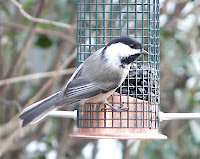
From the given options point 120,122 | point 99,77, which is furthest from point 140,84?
point 99,77

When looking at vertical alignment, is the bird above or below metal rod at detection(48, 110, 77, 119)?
above

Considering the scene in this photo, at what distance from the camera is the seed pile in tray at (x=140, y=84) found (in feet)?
13.0

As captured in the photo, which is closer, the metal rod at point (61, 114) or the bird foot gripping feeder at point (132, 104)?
the metal rod at point (61, 114)

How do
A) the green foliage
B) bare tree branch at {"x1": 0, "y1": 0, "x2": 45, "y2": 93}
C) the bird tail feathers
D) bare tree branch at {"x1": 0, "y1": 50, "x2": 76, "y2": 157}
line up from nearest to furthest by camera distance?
the bird tail feathers
bare tree branch at {"x1": 0, "y1": 0, "x2": 45, "y2": 93}
bare tree branch at {"x1": 0, "y1": 50, "x2": 76, "y2": 157}
the green foliage

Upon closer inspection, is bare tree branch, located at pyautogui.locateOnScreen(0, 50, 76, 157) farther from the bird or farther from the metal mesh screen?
the bird

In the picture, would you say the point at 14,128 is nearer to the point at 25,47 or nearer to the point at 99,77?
the point at 25,47

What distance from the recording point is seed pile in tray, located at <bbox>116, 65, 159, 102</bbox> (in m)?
3.96

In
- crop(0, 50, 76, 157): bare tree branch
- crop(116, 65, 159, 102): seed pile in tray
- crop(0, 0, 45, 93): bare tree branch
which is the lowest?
crop(0, 50, 76, 157): bare tree branch

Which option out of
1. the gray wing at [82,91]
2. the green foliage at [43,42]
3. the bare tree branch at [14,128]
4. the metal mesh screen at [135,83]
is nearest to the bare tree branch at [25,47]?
the bare tree branch at [14,128]

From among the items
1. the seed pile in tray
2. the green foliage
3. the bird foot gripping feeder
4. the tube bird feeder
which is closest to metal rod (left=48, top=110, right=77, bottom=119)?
the bird foot gripping feeder

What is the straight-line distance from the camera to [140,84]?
4.02 meters

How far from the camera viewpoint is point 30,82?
20.0 ft

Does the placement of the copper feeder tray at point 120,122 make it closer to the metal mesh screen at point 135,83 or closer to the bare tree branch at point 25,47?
the metal mesh screen at point 135,83

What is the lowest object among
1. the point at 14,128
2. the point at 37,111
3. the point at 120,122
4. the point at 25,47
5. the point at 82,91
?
the point at 14,128
